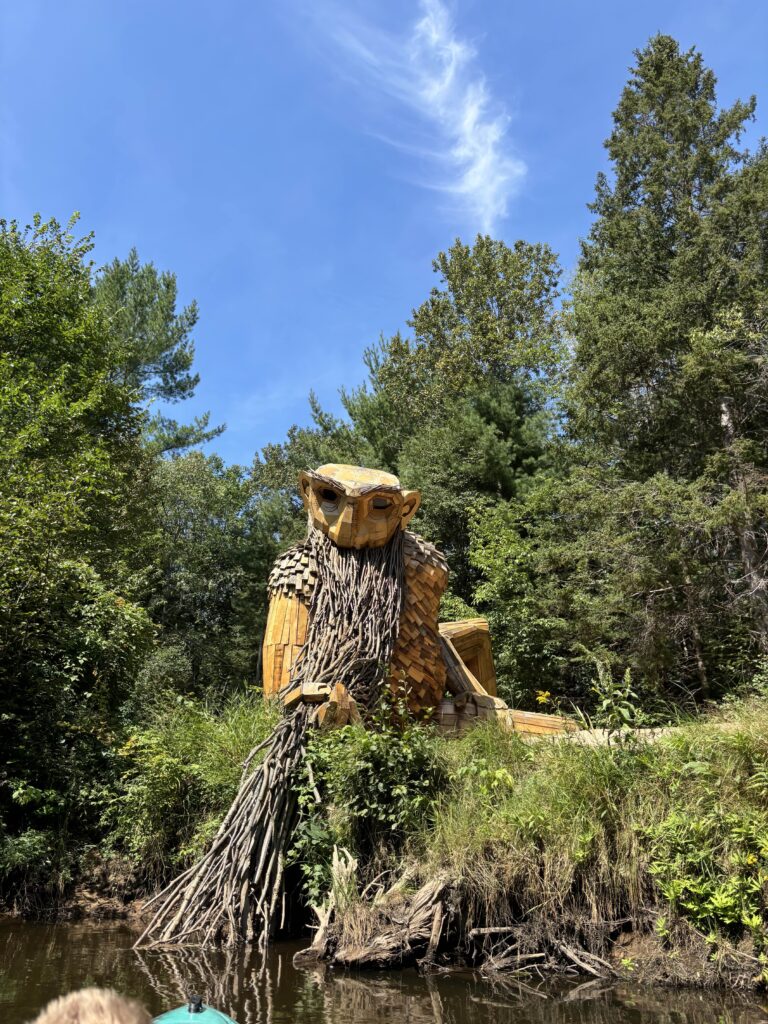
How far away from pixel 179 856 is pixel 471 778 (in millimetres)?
2535

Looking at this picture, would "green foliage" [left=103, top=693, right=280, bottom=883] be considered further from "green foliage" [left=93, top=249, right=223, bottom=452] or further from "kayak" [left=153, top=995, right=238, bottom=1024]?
"green foliage" [left=93, top=249, right=223, bottom=452]

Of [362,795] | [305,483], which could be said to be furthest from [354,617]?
[362,795]

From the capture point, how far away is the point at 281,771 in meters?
5.20

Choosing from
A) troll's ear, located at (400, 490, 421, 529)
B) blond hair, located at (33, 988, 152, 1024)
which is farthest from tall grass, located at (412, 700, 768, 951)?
blond hair, located at (33, 988, 152, 1024)

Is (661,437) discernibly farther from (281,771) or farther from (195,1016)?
(195,1016)

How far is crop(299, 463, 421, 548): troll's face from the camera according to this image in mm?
6176

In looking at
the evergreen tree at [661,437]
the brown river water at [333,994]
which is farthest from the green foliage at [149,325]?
the brown river water at [333,994]

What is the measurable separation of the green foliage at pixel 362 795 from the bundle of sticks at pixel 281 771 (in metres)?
0.17

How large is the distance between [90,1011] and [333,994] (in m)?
3.19

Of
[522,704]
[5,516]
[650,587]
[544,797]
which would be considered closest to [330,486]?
[544,797]

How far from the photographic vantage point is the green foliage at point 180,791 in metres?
6.12

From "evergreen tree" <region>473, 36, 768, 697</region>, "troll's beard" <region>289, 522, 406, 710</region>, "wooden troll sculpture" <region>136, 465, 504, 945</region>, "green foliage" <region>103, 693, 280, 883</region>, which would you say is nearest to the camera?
"wooden troll sculpture" <region>136, 465, 504, 945</region>

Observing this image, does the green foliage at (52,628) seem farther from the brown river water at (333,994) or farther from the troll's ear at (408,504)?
the troll's ear at (408,504)

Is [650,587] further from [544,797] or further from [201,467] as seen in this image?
[201,467]
